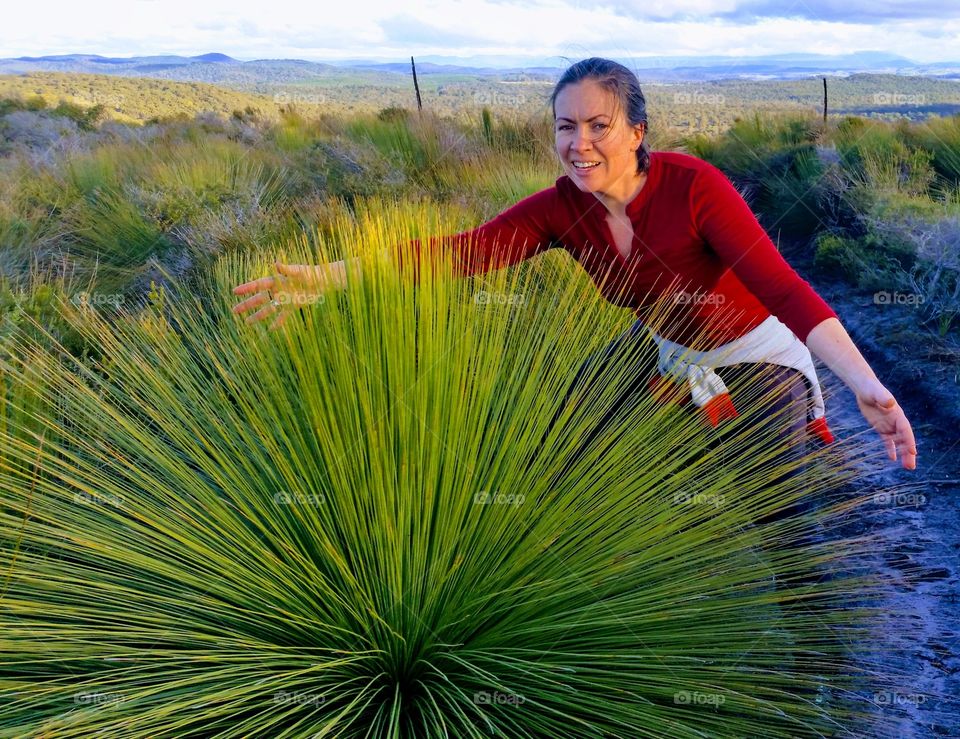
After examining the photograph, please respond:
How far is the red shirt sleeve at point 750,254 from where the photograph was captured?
6.16 feet

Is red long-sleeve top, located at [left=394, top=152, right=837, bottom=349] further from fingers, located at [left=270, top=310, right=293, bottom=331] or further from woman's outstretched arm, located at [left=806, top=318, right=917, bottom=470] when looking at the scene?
fingers, located at [left=270, top=310, right=293, bottom=331]

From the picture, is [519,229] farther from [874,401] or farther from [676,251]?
[874,401]

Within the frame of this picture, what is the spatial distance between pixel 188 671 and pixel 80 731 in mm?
201

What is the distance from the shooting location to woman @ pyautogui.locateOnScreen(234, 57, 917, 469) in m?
2.02

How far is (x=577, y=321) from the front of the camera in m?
1.97

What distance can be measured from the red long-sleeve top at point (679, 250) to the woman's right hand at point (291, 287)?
0.91ft

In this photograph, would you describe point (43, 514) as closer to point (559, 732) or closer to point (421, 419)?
point (421, 419)

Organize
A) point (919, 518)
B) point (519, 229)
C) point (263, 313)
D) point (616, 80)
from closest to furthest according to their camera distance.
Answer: point (263, 313), point (616, 80), point (519, 229), point (919, 518)

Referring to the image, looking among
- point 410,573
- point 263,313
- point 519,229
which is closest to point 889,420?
point 410,573

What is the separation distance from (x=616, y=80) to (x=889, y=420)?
3.76ft

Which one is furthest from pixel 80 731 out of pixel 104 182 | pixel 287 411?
pixel 104 182

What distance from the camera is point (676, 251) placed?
2207 millimetres

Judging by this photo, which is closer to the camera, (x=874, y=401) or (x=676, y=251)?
(x=874, y=401)

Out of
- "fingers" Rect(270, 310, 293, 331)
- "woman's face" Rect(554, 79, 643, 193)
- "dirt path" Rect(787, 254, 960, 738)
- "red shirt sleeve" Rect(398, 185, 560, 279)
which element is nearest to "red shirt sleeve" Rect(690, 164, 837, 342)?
"woman's face" Rect(554, 79, 643, 193)
